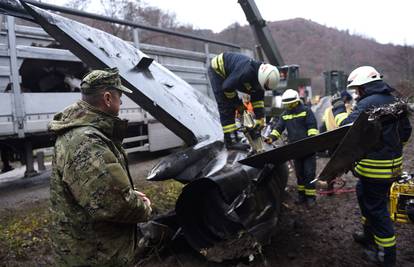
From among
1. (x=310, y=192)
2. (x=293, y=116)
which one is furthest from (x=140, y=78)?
(x=310, y=192)

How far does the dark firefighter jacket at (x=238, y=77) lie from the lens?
12.8ft

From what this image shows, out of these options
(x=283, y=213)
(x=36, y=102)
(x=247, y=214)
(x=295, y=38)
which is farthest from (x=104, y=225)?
(x=295, y=38)

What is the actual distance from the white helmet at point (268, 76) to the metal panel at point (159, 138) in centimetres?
387

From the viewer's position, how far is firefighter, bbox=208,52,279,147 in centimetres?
378

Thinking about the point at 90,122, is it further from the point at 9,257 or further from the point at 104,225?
the point at 9,257

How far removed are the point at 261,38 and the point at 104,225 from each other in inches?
319

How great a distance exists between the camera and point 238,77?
3867 millimetres

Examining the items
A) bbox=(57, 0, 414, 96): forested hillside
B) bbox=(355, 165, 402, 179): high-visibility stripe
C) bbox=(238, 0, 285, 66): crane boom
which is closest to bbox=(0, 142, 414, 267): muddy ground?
bbox=(355, 165, 402, 179): high-visibility stripe

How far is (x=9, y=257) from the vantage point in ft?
9.75

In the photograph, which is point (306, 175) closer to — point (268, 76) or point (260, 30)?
point (268, 76)

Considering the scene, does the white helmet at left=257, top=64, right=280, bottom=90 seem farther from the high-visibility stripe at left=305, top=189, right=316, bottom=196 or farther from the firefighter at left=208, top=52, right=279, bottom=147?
the high-visibility stripe at left=305, top=189, right=316, bottom=196

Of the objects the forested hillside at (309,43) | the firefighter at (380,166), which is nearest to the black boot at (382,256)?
the firefighter at (380,166)

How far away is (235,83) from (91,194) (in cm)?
268

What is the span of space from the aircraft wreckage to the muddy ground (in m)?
0.28
